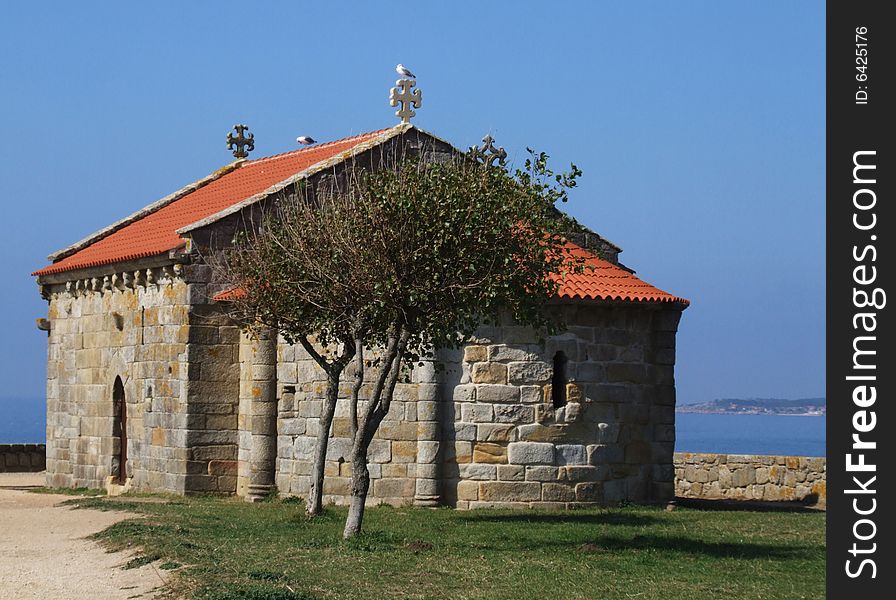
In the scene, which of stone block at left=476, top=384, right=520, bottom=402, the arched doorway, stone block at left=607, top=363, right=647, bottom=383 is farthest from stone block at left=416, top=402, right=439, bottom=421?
the arched doorway

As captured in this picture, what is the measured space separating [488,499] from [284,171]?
886 centimetres

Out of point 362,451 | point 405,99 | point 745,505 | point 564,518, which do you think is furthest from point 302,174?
point 745,505

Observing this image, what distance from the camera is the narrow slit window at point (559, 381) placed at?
21875 mm

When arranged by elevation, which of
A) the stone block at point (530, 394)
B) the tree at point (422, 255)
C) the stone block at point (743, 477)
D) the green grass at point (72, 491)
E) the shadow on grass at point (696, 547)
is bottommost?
the green grass at point (72, 491)

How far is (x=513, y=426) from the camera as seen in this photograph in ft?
70.6

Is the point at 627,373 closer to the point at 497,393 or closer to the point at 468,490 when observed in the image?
the point at 497,393

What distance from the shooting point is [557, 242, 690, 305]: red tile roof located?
2193cm

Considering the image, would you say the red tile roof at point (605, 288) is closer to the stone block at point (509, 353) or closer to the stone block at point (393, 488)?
the stone block at point (509, 353)

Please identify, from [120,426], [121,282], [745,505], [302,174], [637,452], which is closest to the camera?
[637,452]

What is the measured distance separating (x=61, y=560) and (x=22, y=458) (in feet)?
72.4

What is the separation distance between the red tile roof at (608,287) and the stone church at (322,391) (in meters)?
0.04

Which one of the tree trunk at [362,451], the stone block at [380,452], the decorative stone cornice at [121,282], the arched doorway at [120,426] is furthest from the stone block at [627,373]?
the arched doorway at [120,426]

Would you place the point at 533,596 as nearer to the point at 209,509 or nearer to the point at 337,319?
the point at 337,319

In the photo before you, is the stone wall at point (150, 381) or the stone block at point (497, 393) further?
the stone wall at point (150, 381)
